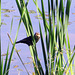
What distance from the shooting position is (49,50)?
2.52 meters

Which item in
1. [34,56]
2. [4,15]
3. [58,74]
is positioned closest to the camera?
[58,74]

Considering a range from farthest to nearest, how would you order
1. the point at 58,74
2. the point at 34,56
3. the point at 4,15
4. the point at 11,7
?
the point at 11,7 → the point at 4,15 → the point at 34,56 → the point at 58,74

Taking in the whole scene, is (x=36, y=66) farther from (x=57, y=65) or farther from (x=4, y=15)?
(x=4, y=15)

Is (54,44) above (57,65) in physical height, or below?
above

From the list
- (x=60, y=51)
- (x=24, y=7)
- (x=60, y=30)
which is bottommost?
(x=60, y=51)

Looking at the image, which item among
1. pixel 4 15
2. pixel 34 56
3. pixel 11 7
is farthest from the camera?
pixel 11 7

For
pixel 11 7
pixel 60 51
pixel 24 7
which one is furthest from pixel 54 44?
pixel 11 7

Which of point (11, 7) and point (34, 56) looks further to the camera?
point (11, 7)

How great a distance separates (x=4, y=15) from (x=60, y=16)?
336 cm

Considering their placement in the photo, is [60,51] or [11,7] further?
[11,7]

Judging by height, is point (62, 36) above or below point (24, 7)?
below

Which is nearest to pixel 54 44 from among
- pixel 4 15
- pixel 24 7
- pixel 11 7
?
pixel 24 7

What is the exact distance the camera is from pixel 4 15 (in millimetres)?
5762

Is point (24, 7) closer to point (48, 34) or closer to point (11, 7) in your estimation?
point (48, 34)
